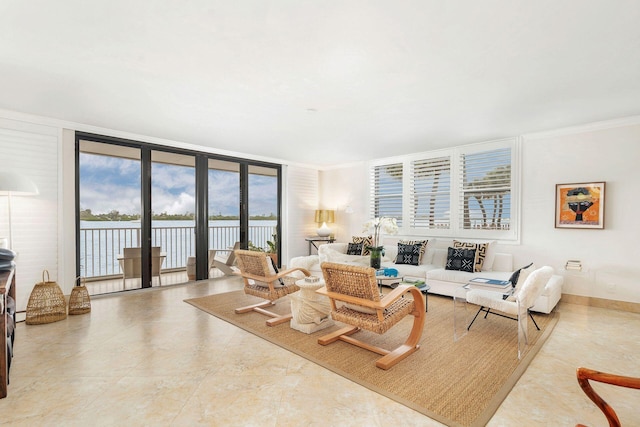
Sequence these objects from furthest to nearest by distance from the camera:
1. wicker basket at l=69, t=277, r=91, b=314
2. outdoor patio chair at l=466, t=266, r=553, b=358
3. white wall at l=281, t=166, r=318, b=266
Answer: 1. white wall at l=281, t=166, r=318, b=266
2. wicker basket at l=69, t=277, r=91, b=314
3. outdoor patio chair at l=466, t=266, r=553, b=358

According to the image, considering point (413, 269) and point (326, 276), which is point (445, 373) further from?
point (413, 269)

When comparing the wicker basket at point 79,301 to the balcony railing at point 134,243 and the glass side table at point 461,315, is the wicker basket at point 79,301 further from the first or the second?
the glass side table at point 461,315

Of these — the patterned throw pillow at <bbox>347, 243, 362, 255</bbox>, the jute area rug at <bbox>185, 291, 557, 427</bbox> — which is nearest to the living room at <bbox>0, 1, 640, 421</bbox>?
the jute area rug at <bbox>185, 291, 557, 427</bbox>

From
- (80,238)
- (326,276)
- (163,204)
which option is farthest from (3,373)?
(163,204)

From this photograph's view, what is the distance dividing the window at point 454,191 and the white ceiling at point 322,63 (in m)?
1.05

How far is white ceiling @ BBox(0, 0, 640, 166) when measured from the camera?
215cm

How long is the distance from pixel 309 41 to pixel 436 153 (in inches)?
178

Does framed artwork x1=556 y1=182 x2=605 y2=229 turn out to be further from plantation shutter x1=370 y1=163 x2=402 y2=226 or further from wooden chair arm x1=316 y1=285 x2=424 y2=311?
wooden chair arm x1=316 y1=285 x2=424 y2=311

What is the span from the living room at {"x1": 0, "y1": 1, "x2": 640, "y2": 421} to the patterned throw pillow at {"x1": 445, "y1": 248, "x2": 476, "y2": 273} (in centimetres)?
74

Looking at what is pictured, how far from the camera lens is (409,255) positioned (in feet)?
19.1

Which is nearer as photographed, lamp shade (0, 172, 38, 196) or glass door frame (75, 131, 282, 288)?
lamp shade (0, 172, 38, 196)

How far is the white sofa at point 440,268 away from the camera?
168 inches

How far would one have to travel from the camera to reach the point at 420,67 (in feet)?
9.53

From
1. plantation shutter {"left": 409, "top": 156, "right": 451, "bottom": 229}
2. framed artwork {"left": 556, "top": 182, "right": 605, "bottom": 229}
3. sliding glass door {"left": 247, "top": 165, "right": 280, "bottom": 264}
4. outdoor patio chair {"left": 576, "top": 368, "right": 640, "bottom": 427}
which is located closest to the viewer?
outdoor patio chair {"left": 576, "top": 368, "right": 640, "bottom": 427}
